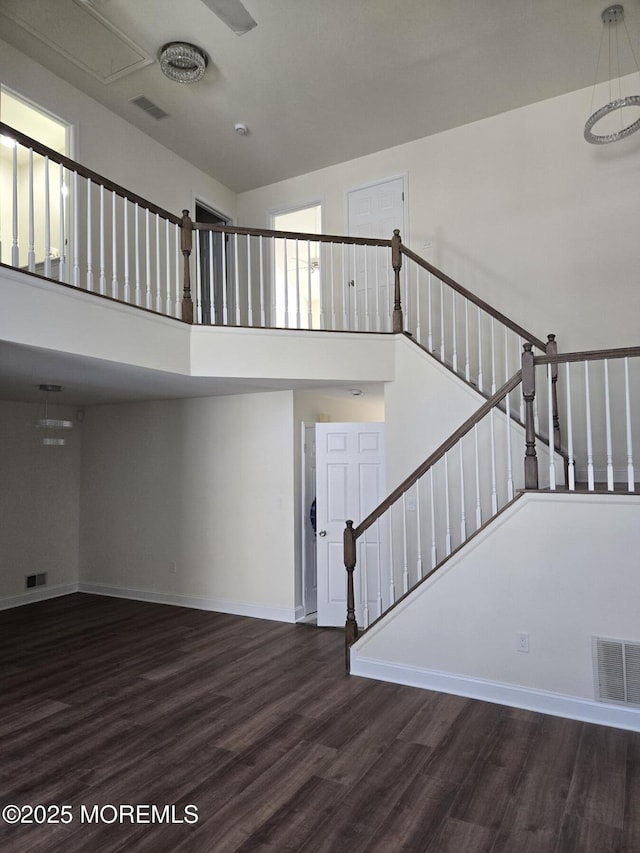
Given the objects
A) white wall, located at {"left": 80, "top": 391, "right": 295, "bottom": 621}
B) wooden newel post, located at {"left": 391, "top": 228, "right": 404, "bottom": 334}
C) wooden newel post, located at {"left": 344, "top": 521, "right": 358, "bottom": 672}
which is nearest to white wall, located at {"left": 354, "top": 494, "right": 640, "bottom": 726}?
wooden newel post, located at {"left": 344, "top": 521, "right": 358, "bottom": 672}

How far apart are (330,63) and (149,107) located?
2.12 metres

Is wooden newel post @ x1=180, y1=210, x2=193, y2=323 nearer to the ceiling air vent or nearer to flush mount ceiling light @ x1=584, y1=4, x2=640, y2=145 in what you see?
the ceiling air vent

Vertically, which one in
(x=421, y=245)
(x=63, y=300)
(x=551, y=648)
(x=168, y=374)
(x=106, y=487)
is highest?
(x=421, y=245)

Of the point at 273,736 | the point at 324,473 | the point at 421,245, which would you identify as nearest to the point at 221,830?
the point at 273,736

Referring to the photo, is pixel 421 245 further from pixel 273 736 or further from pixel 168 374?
pixel 273 736

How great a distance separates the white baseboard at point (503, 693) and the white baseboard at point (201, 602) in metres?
1.82

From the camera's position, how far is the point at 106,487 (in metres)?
7.69

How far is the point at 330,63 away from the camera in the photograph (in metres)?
5.49

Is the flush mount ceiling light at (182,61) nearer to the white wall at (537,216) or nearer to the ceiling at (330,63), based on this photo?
the ceiling at (330,63)

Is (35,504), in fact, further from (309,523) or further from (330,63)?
(330,63)

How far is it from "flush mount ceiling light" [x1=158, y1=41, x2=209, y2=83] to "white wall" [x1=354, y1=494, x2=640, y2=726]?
16.1 feet

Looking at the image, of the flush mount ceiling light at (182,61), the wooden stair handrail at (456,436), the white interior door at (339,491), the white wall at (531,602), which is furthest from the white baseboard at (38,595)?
the flush mount ceiling light at (182,61)

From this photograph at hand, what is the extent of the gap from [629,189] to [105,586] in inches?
309

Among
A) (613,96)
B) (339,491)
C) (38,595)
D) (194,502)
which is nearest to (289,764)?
(339,491)
